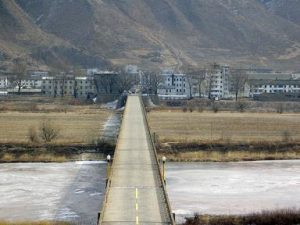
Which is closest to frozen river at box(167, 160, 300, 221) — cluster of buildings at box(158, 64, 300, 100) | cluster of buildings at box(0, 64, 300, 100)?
cluster of buildings at box(0, 64, 300, 100)

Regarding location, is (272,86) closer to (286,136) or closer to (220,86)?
(220,86)

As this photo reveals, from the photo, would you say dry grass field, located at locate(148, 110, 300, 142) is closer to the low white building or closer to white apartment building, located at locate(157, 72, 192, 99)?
white apartment building, located at locate(157, 72, 192, 99)

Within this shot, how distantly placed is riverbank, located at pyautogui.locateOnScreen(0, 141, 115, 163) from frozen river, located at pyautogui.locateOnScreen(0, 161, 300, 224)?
1.83m

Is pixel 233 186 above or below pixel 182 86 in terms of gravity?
below

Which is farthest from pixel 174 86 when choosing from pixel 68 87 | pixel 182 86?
pixel 68 87

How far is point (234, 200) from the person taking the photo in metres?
38.0

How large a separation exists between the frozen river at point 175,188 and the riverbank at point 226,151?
6.21 feet

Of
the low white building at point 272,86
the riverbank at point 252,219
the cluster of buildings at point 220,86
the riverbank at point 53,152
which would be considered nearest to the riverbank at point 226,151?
the riverbank at point 53,152

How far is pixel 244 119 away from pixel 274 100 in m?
48.6

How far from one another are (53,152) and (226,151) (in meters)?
14.2

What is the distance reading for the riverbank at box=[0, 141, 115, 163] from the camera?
53.4 m

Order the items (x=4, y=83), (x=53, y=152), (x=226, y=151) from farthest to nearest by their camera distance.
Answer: (x=4, y=83)
(x=226, y=151)
(x=53, y=152)

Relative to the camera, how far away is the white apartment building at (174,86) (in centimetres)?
14000

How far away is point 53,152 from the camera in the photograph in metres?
54.7
